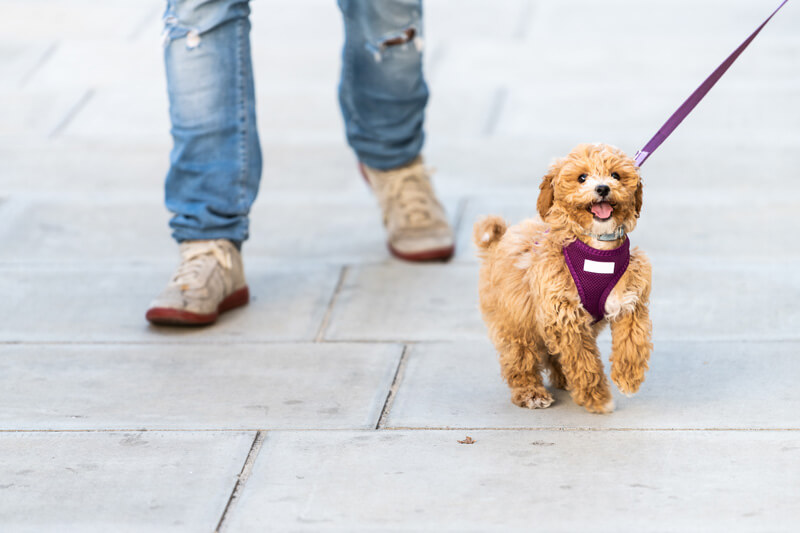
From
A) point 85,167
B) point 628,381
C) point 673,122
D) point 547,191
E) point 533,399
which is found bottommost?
point 85,167

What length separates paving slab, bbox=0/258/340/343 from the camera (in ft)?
12.8

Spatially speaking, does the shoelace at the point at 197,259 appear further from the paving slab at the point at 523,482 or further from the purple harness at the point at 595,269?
the purple harness at the point at 595,269

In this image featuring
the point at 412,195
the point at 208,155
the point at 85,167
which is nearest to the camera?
the point at 208,155

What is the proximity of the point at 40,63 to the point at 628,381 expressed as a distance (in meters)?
5.04

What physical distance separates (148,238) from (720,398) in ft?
8.30

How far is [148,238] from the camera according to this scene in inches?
189

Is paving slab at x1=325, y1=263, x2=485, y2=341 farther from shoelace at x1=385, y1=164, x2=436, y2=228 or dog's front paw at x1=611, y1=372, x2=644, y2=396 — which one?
dog's front paw at x1=611, y1=372, x2=644, y2=396

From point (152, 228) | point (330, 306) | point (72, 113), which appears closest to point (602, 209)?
point (330, 306)

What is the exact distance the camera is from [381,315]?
4.01 metres

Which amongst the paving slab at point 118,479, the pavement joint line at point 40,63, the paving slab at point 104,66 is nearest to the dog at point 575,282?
the paving slab at point 118,479

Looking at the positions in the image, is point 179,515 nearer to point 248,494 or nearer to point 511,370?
point 248,494

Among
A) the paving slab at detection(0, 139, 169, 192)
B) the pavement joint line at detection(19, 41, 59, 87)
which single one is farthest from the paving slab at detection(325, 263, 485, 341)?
the pavement joint line at detection(19, 41, 59, 87)

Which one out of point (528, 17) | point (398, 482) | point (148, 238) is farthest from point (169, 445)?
point (528, 17)

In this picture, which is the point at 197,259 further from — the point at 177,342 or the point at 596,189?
the point at 596,189
